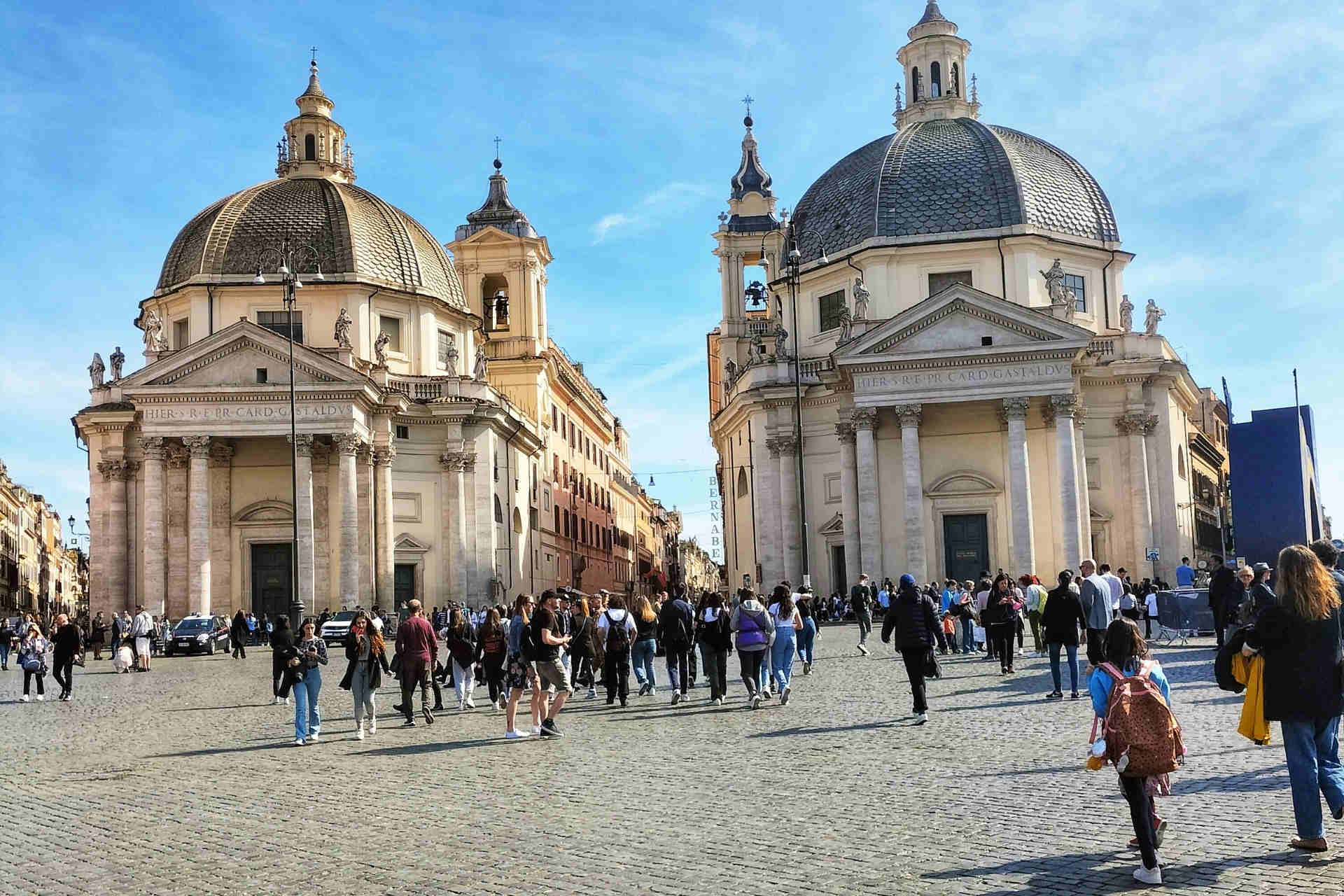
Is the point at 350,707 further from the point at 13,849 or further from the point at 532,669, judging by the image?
the point at 13,849

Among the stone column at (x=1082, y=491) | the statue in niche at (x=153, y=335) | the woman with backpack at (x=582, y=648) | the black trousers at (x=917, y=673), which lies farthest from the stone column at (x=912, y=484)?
the black trousers at (x=917, y=673)

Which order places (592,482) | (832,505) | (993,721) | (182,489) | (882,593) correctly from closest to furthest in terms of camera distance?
(993,721), (882,593), (182,489), (832,505), (592,482)

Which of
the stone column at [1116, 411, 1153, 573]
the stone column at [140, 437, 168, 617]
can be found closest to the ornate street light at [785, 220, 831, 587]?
the stone column at [1116, 411, 1153, 573]

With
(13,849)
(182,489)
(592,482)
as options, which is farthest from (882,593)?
(592,482)

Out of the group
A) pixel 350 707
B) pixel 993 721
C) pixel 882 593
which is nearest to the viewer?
pixel 993 721

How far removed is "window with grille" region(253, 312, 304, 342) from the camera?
55750mm

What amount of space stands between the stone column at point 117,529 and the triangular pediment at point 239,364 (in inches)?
158

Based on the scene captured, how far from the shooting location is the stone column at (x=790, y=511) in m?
53.7

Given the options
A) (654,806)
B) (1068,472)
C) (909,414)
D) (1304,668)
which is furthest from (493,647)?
(1068,472)

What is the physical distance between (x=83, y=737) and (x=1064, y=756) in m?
12.3

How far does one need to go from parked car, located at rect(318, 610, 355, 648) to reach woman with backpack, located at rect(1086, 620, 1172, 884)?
3693cm

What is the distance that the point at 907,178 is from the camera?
181 feet

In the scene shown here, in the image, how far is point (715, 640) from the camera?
67.7 ft

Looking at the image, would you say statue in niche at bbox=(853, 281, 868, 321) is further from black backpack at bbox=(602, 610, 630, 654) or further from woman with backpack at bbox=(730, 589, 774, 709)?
woman with backpack at bbox=(730, 589, 774, 709)
